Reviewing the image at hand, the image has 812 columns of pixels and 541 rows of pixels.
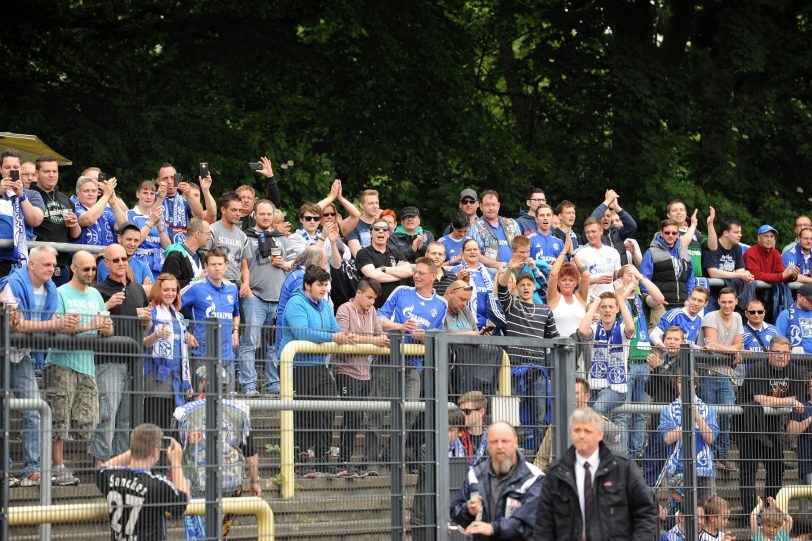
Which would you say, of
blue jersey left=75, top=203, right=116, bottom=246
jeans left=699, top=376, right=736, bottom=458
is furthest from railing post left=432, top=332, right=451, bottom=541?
blue jersey left=75, top=203, right=116, bottom=246

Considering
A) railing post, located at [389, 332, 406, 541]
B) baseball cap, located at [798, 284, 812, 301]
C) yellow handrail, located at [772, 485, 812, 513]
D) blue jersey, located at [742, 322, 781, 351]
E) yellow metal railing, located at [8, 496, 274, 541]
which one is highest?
baseball cap, located at [798, 284, 812, 301]

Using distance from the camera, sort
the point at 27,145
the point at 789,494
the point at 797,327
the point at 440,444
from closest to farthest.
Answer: the point at 440,444
the point at 789,494
the point at 27,145
the point at 797,327

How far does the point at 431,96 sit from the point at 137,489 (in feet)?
56.0

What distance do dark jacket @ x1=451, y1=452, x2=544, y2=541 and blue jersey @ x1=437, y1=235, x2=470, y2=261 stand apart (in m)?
6.49

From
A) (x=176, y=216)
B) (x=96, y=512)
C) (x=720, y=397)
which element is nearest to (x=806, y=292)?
(x=720, y=397)

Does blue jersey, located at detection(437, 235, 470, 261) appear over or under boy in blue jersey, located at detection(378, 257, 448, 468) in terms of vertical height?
over

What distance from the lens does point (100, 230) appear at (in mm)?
14297

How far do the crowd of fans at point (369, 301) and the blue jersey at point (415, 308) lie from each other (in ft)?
0.07

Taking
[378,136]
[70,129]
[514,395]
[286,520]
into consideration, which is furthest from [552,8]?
[286,520]

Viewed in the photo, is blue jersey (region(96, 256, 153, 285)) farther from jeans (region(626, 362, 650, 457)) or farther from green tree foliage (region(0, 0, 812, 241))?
green tree foliage (region(0, 0, 812, 241))

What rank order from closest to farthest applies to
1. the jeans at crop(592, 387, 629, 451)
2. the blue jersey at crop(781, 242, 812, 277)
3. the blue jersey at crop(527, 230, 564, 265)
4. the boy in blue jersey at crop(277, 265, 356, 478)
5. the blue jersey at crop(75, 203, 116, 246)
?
the boy in blue jersey at crop(277, 265, 356, 478), the jeans at crop(592, 387, 629, 451), the blue jersey at crop(75, 203, 116, 246), the blue jersey at crop(527, 230, 564, 265), the blue jersey at crop(781, 242, 812, 277)

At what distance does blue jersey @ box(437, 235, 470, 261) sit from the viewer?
16234mm

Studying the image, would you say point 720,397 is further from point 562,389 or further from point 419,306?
point 419,306

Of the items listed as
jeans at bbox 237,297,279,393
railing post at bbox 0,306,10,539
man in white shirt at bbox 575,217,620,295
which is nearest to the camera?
railing post at bbox 0,306,10,539
